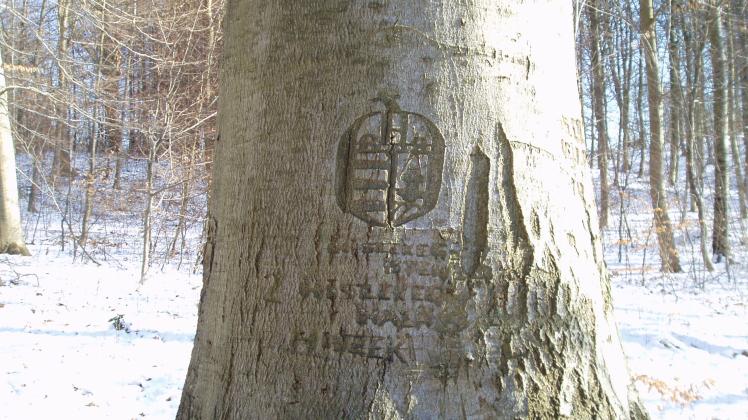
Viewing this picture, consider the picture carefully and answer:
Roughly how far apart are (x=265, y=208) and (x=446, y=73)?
414mm

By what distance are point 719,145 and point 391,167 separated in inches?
481

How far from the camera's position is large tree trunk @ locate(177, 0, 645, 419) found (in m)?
1.01

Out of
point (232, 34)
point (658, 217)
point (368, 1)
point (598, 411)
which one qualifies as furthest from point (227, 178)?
point (658, 217)

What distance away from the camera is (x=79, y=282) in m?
8.39

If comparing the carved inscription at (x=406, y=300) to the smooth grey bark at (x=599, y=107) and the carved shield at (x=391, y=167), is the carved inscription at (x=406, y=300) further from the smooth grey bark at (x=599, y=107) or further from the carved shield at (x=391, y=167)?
the smooth grey bark at (x=599, y=107)

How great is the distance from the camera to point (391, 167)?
41.2 inches

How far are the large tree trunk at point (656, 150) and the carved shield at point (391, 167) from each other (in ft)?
32.4

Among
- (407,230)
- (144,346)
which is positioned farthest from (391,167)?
(144,346)

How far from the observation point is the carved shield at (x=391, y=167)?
1.04m

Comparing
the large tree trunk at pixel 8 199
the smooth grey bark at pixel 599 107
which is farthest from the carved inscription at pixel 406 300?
the smooth grey bark at pixel 599 107

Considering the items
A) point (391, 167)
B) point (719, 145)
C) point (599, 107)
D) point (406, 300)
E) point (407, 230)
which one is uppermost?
point (599, 107)

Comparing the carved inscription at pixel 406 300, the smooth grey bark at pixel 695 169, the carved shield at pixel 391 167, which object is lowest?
the carved inscription at pixel 406 300

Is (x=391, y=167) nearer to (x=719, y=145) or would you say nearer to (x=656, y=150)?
(x=656, y=150)

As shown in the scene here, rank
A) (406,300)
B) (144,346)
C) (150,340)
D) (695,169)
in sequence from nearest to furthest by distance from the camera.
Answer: (406,300) → (144,346) → (150,340) → (695,169)
